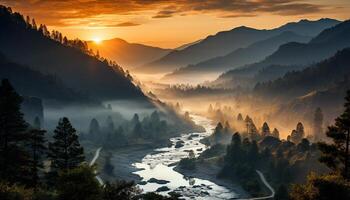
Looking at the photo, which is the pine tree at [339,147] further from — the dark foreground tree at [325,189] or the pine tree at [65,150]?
the pine tree at [65,150]

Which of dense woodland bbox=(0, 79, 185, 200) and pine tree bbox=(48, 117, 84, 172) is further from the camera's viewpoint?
pine tree bbox=(48, 117, 84, 172)

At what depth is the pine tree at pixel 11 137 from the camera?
6481 cm

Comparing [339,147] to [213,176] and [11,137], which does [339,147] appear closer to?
[11,137]

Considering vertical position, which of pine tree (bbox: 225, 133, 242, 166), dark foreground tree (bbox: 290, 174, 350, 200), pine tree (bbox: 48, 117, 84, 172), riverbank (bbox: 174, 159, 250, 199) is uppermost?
pine tree (bbox: 48, 117, 84, 172)

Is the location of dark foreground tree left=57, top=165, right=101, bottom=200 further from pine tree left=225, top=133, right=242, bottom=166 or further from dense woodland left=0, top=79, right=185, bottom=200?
pine tree left=225, top=133, right=242, bottom=166

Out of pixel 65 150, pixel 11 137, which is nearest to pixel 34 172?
pixel 11 137

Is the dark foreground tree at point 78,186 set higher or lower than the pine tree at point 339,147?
lower

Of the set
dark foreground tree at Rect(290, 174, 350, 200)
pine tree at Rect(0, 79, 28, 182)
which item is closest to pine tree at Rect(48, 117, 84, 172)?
pine tree at Rect(0, 79, 28, 182)

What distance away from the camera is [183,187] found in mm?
162000

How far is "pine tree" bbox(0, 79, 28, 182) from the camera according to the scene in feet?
213

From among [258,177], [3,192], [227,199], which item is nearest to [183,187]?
[227,199]

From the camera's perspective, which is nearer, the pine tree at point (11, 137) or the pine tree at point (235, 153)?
the pine tree at point (11, 137)

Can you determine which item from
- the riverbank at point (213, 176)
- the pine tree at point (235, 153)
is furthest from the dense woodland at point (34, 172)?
the pine tree at point (235, 153)

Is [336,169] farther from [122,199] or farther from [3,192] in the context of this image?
[3,192]
